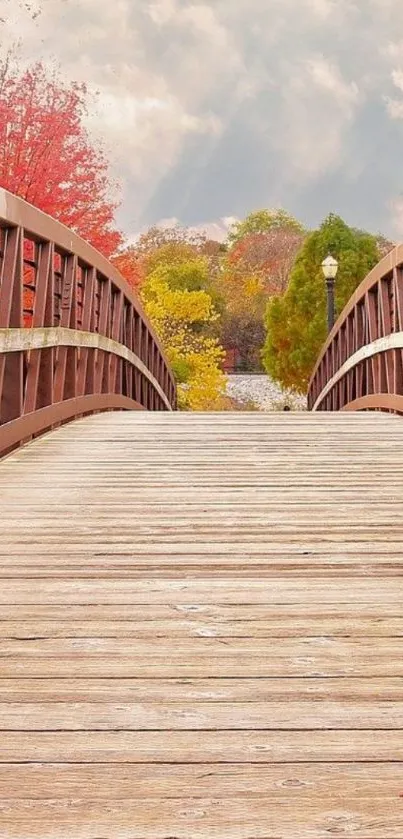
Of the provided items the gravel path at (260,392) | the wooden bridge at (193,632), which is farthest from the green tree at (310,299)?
the wooden bridge at (193,632)

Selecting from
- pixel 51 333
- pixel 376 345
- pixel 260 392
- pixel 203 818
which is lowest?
pixel 203 818

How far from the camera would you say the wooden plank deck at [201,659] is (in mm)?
1868

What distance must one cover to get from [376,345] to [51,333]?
11.7 feet

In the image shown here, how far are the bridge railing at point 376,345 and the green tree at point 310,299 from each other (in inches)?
431

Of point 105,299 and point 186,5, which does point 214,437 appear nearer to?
point 105,299

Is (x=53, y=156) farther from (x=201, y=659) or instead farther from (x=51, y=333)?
(x=201, y=659)

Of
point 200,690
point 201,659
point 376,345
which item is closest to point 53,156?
point 376,345

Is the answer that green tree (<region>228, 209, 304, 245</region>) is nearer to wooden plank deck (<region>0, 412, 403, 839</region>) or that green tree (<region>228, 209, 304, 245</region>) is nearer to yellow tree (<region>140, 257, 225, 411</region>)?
yellow tree (<region>140, 257, 225, 411</region>)

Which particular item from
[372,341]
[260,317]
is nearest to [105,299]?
[372,341]

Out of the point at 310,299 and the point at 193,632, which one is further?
the point at 310,299

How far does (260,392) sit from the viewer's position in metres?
36.9

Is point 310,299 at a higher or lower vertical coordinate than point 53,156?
higher

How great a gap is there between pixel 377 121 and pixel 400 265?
8176cm

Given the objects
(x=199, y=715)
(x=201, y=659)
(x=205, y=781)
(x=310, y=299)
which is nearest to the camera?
(x=205, y=781)
